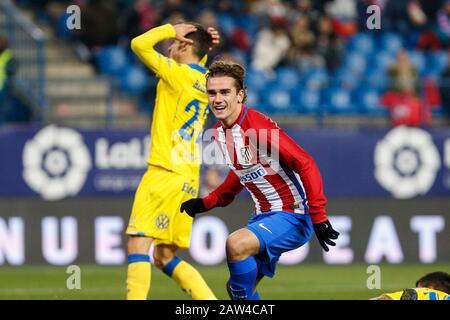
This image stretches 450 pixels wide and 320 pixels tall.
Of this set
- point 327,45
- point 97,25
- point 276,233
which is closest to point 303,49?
point 327,45

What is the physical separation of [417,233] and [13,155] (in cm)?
555

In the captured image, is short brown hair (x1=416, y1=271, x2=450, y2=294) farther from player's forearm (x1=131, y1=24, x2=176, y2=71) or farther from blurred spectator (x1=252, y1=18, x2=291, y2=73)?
blurred spectator (x1=252, y1=18, x2=291, y2=73)

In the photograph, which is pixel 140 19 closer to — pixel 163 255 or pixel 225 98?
pixel 163 255

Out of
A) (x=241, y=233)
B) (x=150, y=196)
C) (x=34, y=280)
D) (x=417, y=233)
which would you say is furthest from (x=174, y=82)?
(x=417, y=233)

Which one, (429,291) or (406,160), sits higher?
(406,160)

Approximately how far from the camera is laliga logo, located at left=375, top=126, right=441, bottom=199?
15742 millimetres

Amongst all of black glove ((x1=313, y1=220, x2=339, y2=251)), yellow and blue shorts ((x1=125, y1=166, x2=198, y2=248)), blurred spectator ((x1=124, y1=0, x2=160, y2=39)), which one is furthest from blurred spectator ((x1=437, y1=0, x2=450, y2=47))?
black glove ((x1=313, y1=220, x2=339, y2=251))

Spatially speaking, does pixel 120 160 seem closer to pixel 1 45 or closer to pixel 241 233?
pixel 1 45

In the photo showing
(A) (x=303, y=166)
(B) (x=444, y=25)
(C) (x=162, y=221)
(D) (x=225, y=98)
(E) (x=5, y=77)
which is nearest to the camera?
(A) (x=303, y=166)

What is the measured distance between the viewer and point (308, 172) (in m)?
8.13

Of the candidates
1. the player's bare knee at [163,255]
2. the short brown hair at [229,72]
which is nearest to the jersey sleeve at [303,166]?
the short brown hair at [229,72]

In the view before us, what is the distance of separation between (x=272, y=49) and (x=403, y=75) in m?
2.39

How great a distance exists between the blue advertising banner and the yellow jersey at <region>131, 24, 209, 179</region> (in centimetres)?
581

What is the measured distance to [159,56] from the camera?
31.1ft
